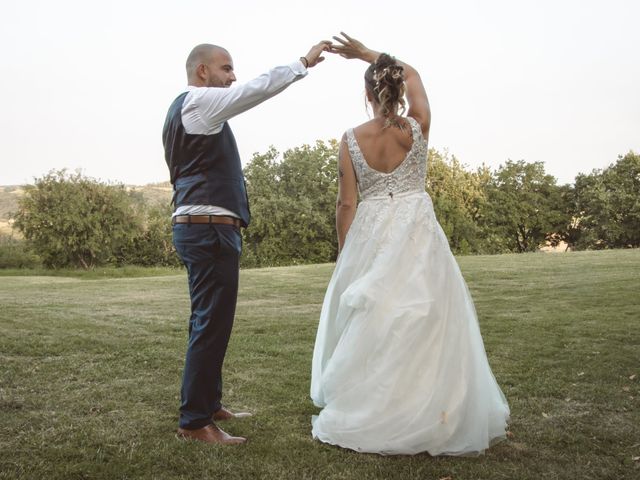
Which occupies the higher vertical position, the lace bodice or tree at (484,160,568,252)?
tree at (484,160,568,252)

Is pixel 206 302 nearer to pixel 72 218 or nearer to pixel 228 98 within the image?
pixel 228 98

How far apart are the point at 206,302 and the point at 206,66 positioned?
1.73m

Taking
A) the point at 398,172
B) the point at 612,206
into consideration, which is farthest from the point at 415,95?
the point at 612,206

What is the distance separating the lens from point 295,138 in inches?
2368

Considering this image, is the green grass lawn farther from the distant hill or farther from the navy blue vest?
the distant hill

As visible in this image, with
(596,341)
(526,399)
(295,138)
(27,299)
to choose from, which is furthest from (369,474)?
(295,138)

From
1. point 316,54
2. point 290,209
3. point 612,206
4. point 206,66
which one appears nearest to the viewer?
point 316,54

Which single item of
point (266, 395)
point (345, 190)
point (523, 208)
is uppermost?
point (523, 208)

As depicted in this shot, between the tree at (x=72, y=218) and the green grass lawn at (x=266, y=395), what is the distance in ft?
93.9

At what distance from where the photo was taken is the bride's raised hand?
4684 mm

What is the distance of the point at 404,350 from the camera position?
4133mm

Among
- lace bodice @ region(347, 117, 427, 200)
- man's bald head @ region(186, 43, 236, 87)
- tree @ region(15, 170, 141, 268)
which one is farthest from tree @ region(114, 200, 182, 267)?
lace bodice @ region(347, 117, 427, 200)

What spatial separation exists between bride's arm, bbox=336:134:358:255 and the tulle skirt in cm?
8

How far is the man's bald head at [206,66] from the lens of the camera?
4.39m
